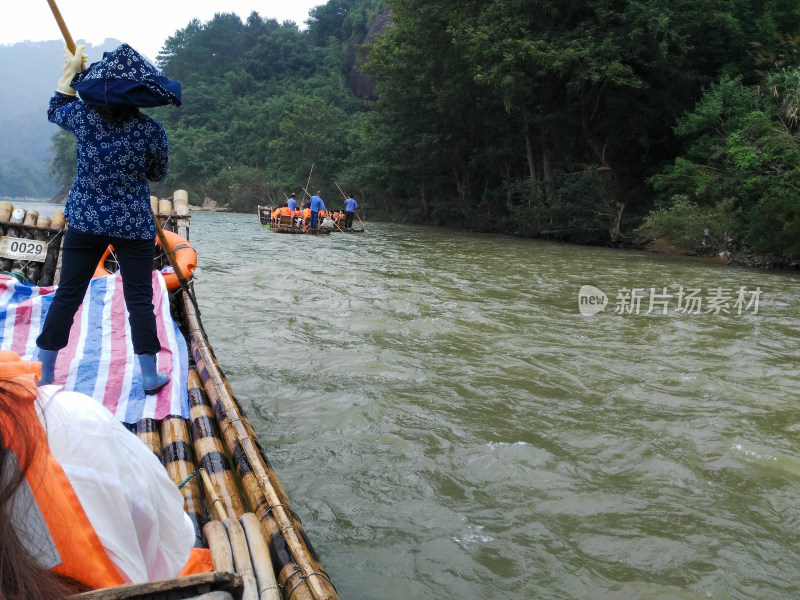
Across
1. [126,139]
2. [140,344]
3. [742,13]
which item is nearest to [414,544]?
[140,344]

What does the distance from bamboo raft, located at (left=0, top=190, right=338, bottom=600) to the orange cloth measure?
2 centimetres

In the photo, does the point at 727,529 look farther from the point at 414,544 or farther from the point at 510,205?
the point at 510,205

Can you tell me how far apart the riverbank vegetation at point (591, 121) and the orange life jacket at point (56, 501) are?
14239 millimetres

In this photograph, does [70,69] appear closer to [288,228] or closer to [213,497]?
[213,497]

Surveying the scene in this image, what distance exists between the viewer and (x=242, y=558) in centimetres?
157

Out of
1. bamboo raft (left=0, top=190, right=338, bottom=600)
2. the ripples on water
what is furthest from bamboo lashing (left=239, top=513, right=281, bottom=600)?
the ripples on water

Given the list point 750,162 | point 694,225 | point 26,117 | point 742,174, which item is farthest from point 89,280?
point 26,117

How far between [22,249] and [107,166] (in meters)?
2.64

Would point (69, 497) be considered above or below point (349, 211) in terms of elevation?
below

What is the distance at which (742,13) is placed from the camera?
61.7 ft

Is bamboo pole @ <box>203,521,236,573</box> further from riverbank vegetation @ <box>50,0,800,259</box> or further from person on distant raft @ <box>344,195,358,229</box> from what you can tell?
person on distant raft @ <box>344,195,358,229</box>

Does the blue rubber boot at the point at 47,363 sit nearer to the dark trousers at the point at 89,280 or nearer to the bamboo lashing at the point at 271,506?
the dark trousers at the point at 89,280

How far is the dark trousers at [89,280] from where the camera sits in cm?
285

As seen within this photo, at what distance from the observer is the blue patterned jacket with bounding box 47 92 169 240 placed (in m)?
2.75
